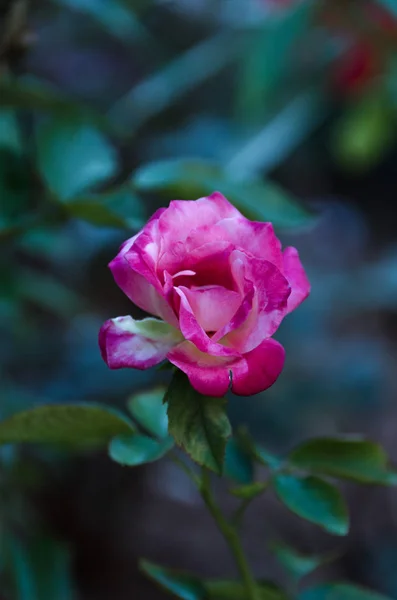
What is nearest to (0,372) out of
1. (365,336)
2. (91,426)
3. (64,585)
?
(64,585)

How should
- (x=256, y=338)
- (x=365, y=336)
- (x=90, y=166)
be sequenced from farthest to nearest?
(x=365, y=336)
(x=90, y=166)
(x=256, y=338)

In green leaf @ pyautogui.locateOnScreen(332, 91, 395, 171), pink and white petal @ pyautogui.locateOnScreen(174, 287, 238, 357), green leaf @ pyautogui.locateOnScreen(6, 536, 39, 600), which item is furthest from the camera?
green leaf @ pyautogui.locateOnScreen(332, 91, 395, 171)

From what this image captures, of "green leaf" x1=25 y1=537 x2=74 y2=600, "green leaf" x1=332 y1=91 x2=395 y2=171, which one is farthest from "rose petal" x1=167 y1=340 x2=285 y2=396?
"green leaf" x1=332 y1=91 x2=395 y2=171

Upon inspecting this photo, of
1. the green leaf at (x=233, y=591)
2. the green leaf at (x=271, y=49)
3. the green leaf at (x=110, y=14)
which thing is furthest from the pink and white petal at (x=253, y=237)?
the green leaf at (x=271, y=49)

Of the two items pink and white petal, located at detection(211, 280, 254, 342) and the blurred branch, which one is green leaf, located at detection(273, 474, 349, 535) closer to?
pink and white petal, located at detection(211, 280, 254, 342)

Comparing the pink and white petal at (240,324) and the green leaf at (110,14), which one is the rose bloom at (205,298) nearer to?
the pink and white petal at (240,324)

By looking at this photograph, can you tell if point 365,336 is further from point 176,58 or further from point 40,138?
point 40,138
